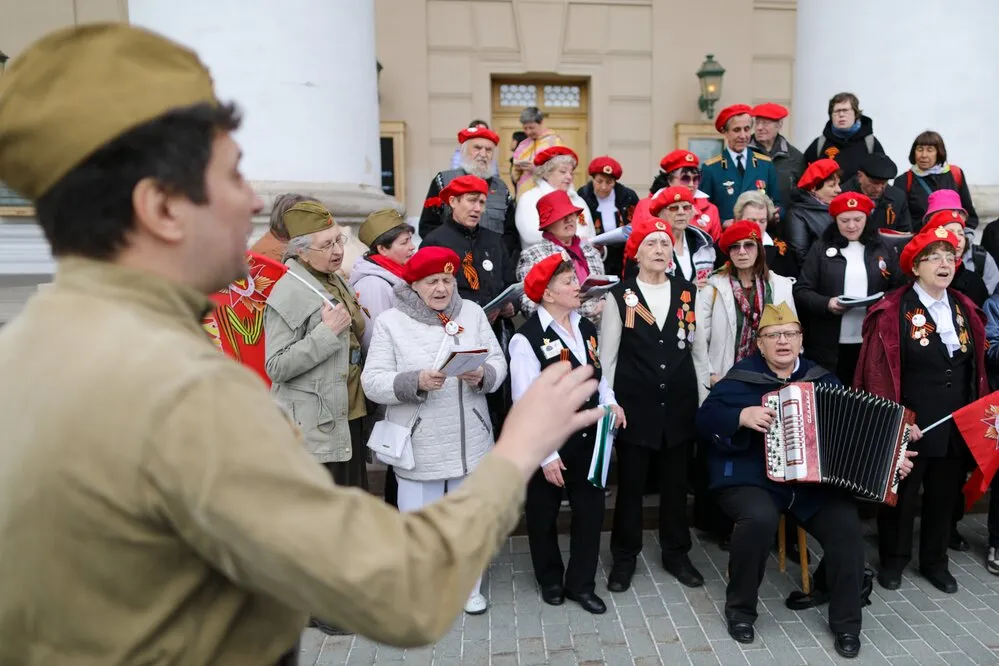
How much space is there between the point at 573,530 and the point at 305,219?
7.48ft

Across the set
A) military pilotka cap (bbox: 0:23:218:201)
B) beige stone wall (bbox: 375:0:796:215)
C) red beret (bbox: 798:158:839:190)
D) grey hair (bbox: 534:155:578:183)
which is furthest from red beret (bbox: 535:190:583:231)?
beige stone wall (bbox: 375:0:796:215)

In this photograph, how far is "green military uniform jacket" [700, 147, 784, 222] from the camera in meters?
6.09

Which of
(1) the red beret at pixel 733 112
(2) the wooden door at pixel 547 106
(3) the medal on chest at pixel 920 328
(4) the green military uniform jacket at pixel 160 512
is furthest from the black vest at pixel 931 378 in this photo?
(2) the wooden door at pixel 547 106

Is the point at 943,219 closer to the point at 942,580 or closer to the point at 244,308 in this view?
the point at 942,580

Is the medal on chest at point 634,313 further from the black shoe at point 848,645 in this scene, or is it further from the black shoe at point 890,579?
the black shoe at point 890,579

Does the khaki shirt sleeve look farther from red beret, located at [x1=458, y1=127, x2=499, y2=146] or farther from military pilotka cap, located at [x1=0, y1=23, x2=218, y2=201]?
red beret, located at [x1=458, y1=127, x2=499, y2=146]

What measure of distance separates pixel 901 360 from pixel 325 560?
439 centimetres

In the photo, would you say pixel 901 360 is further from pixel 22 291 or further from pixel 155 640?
pixel 22 291

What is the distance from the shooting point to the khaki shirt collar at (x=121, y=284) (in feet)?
3.31

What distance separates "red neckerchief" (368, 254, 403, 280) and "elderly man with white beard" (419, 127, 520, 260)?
101 centimetres

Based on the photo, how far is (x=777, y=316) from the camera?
427 centimetres

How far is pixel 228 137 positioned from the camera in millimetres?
1088

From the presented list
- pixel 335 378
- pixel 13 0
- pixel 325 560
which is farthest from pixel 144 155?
pixel 13 0

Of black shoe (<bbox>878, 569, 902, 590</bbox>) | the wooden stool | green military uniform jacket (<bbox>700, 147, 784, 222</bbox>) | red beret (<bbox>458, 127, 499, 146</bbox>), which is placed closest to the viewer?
the wooden stool
